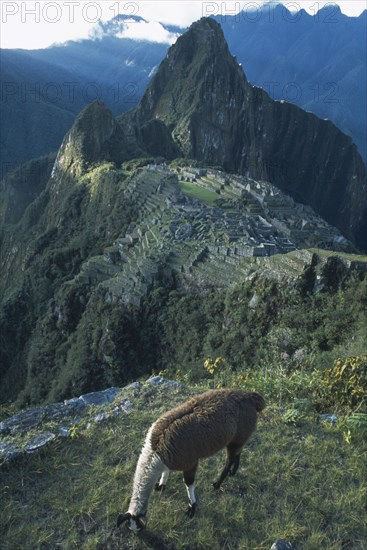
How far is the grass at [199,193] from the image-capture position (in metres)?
39.8

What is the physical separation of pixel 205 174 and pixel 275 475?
48917mm

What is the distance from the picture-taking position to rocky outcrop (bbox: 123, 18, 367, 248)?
3824 inches

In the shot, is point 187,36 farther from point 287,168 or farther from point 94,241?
point 94,241

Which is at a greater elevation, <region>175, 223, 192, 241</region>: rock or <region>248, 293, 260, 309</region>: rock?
<region>175, 223, 192, 241</region>: rock

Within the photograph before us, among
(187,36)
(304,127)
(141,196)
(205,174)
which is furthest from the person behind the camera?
(304,127)

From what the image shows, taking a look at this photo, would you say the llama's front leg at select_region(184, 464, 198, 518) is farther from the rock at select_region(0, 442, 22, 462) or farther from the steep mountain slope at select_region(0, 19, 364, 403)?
the steep mountain slope at select_region(0, 19, 364, 403)

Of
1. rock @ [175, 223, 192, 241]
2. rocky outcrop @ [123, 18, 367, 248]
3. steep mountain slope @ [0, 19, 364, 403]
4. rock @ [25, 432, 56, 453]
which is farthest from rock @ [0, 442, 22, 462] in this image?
rocky outcrop @ [123, 18, 367, 248]

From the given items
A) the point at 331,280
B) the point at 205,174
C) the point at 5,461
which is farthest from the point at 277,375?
the point at 205,174

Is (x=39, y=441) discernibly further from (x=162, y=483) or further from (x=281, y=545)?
(x=281, y=545)

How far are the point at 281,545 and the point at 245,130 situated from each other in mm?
117234

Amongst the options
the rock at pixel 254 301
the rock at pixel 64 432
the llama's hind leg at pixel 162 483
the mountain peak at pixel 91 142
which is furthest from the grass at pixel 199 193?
the llama's hind leg at pixel 162 483

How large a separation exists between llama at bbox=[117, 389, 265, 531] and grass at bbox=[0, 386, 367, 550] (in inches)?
10.7

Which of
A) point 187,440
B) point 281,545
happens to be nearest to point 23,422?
point 187,440

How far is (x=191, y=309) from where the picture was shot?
21.8 m
